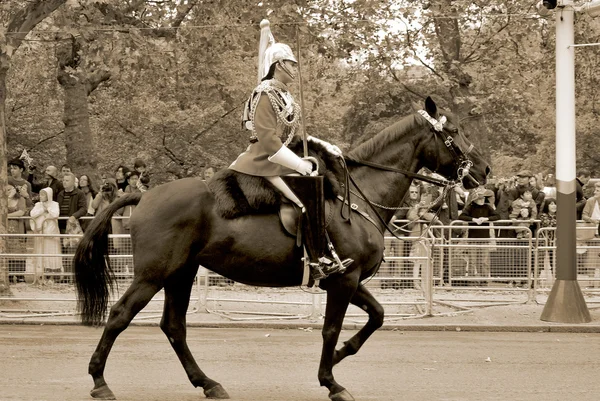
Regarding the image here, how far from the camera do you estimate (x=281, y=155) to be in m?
9.10

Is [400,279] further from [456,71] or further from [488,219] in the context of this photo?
[456,71]

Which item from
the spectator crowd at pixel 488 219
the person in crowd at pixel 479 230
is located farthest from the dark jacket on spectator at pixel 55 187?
the person in crowd at pixel 479 230

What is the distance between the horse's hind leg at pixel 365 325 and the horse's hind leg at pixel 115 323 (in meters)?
1.66

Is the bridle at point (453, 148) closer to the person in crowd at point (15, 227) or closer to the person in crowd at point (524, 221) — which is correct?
the person in crowd at point (524, 221)

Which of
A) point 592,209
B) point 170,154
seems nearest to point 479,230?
point 592,209

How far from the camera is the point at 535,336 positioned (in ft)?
47.3

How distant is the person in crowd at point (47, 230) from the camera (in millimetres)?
15664

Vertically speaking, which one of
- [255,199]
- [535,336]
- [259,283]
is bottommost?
[535,336]

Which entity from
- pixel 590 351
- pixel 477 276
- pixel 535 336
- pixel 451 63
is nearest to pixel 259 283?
pixel 590 351

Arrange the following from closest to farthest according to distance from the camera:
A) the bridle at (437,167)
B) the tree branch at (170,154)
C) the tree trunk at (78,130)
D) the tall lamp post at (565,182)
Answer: the bridle at (437,167) < the tall lamp post at (565,182) < the tree trunk at (78,130) < the tree branch at (170,154)

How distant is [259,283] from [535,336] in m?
6.08

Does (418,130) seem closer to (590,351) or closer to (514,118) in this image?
(590,351)

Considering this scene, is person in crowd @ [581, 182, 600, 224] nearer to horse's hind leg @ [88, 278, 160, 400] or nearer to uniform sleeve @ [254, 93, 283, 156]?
uniform sleeve @ [254, 93, 283, 156]

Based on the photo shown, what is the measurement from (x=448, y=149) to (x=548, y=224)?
33.6ft
